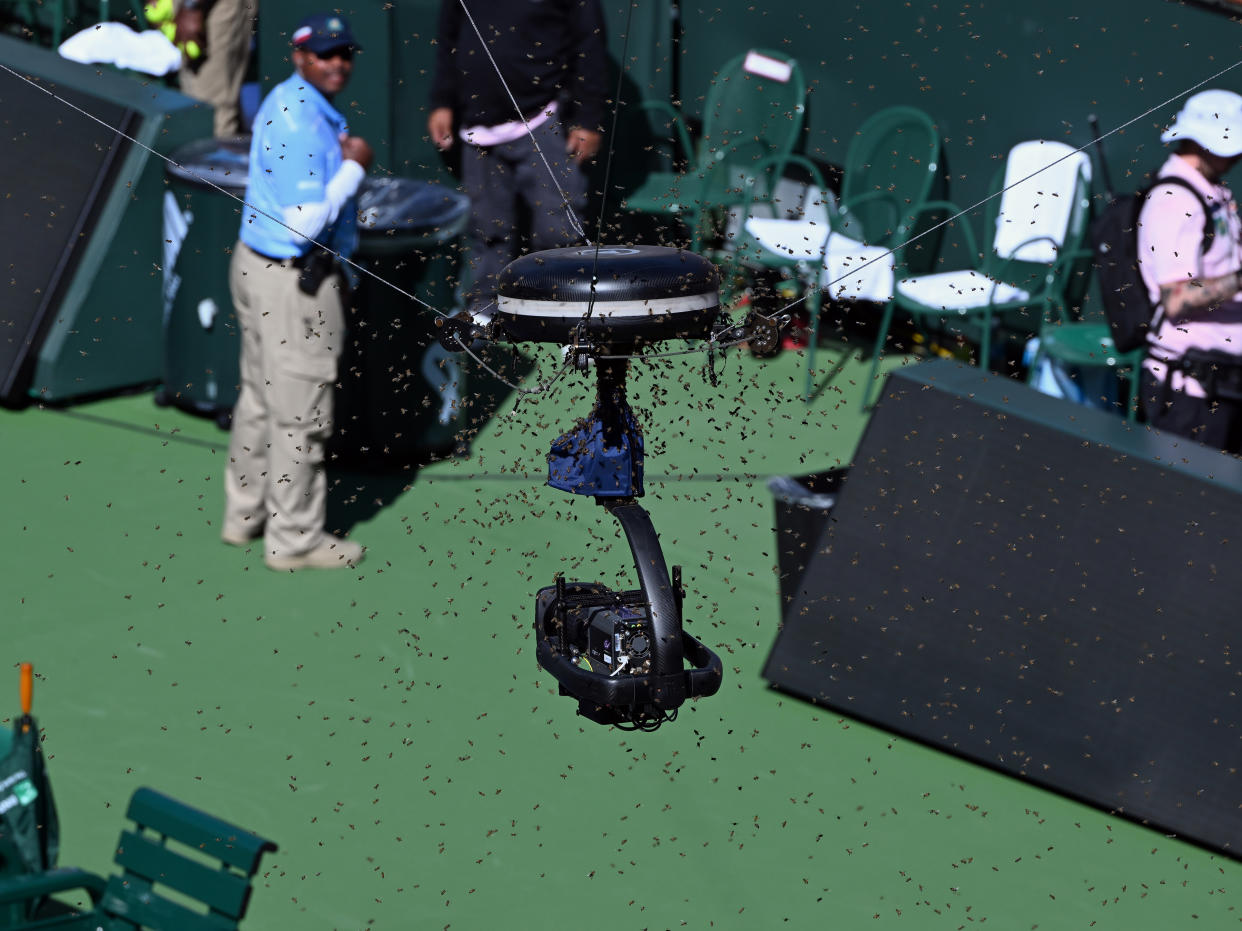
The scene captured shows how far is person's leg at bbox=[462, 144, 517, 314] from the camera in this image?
1.48 meters

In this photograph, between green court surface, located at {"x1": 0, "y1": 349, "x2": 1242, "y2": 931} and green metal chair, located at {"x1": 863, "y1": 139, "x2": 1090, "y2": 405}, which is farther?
green metal chair, located at {"x1": 863, "y1": 139, "x2": 1090, "y2": 405}

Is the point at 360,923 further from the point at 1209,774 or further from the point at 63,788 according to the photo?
the point at 1209,774

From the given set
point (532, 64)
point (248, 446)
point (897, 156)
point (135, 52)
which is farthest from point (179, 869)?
point (135, 52)

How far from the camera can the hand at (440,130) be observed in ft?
7.16

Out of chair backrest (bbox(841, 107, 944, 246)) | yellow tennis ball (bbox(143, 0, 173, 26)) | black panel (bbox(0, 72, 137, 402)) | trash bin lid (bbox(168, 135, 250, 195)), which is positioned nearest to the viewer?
trash bin lid (bbox(168, 135, 250, 195))

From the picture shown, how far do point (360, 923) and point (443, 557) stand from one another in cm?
241

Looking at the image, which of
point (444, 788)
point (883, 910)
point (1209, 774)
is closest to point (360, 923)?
point (444, 788)

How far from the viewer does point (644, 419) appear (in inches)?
59.2

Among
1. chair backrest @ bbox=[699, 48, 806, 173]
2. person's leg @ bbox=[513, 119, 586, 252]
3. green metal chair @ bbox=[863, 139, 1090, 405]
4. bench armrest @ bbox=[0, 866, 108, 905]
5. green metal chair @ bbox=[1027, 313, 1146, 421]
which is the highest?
person's leg @ bbox=[513, 119, 586, 252]

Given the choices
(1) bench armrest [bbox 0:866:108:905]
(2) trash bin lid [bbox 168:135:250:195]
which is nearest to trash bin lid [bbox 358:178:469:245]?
(2) trash bin lid [bbox 168:135:250:195]

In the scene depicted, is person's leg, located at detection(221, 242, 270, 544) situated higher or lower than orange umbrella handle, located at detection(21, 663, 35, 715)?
lower

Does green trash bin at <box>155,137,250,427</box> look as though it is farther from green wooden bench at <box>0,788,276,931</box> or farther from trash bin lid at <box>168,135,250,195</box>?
green wooden bench at <box>0,788,276,931</box>

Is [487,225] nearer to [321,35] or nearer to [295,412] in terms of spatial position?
[321,35]

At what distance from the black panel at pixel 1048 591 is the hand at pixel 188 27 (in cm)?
684
